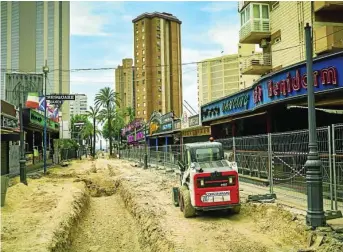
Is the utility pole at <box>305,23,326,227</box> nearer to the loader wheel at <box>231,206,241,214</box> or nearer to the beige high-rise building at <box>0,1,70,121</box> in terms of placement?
the loader wheel at <box>231,206,241,214</box>

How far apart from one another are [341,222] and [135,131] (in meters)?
62.2

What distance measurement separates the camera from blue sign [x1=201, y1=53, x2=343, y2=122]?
46.6ft

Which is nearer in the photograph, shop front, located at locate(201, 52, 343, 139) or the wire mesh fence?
the wire mesh fence

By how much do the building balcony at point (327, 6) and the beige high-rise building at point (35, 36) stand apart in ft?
48.8

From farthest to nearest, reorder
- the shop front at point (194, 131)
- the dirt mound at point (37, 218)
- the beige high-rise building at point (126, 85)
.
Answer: the beige high-rise building at point (126, 85)
the shop front at point (194, 131)
the dirt mound at point (37, 218)

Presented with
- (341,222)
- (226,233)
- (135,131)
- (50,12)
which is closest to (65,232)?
(226,233)

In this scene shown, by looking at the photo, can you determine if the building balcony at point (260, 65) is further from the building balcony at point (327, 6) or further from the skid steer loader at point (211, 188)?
the skid steer loader at point (211, 188)

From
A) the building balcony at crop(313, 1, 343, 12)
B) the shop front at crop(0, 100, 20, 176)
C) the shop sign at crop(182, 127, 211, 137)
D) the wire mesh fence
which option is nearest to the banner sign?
the shop front at crop(0, 100, 20, 176)

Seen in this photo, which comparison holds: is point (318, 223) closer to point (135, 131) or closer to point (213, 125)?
point (213, 125)

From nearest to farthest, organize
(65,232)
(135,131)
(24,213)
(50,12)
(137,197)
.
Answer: (65,232), (24,213), (137,197), (50,12), (135,131)

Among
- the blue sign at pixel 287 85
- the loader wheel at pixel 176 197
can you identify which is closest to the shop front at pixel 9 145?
the loader wheel at pixel 176 197

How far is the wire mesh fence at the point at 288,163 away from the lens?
10.7 meters

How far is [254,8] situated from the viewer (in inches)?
1220

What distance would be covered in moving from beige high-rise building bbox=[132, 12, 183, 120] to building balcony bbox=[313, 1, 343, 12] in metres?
87.6
